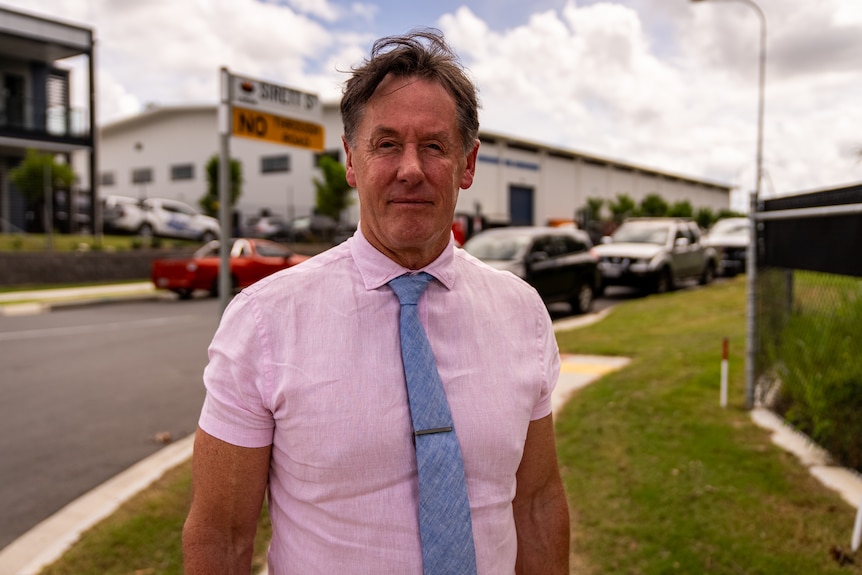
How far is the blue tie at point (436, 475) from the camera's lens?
1.52 metres

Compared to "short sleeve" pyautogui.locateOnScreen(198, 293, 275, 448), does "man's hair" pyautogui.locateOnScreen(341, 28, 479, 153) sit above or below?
above

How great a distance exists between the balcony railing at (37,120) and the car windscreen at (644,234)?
62.1 ft

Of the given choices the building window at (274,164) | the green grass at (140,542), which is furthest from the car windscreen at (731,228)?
the building window at (274,164)

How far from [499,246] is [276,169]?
32361 mm

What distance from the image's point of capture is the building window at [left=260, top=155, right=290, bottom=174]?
42.7 meters

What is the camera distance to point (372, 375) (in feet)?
5.14

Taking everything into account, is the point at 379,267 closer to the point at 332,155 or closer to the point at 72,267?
the point at 72,267

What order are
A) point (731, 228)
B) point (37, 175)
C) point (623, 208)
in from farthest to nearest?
point (623, 208)
point (37, 175)
point (731, 228)

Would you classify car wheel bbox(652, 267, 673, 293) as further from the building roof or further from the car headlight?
the building roof

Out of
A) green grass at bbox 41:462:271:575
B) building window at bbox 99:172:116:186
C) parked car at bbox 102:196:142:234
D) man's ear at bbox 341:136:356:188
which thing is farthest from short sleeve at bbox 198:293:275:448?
building window at bbox 99:172:116:186

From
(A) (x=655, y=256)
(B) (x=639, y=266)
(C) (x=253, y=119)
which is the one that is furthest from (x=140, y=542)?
(A) (x=655, y=256)

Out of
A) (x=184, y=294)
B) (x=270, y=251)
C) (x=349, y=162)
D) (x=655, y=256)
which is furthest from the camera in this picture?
(x=184, y=294)

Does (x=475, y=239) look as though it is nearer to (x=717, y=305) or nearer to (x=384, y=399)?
(x=717, y=305)

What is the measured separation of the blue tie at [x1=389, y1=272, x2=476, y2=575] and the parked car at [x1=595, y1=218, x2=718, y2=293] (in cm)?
1475
